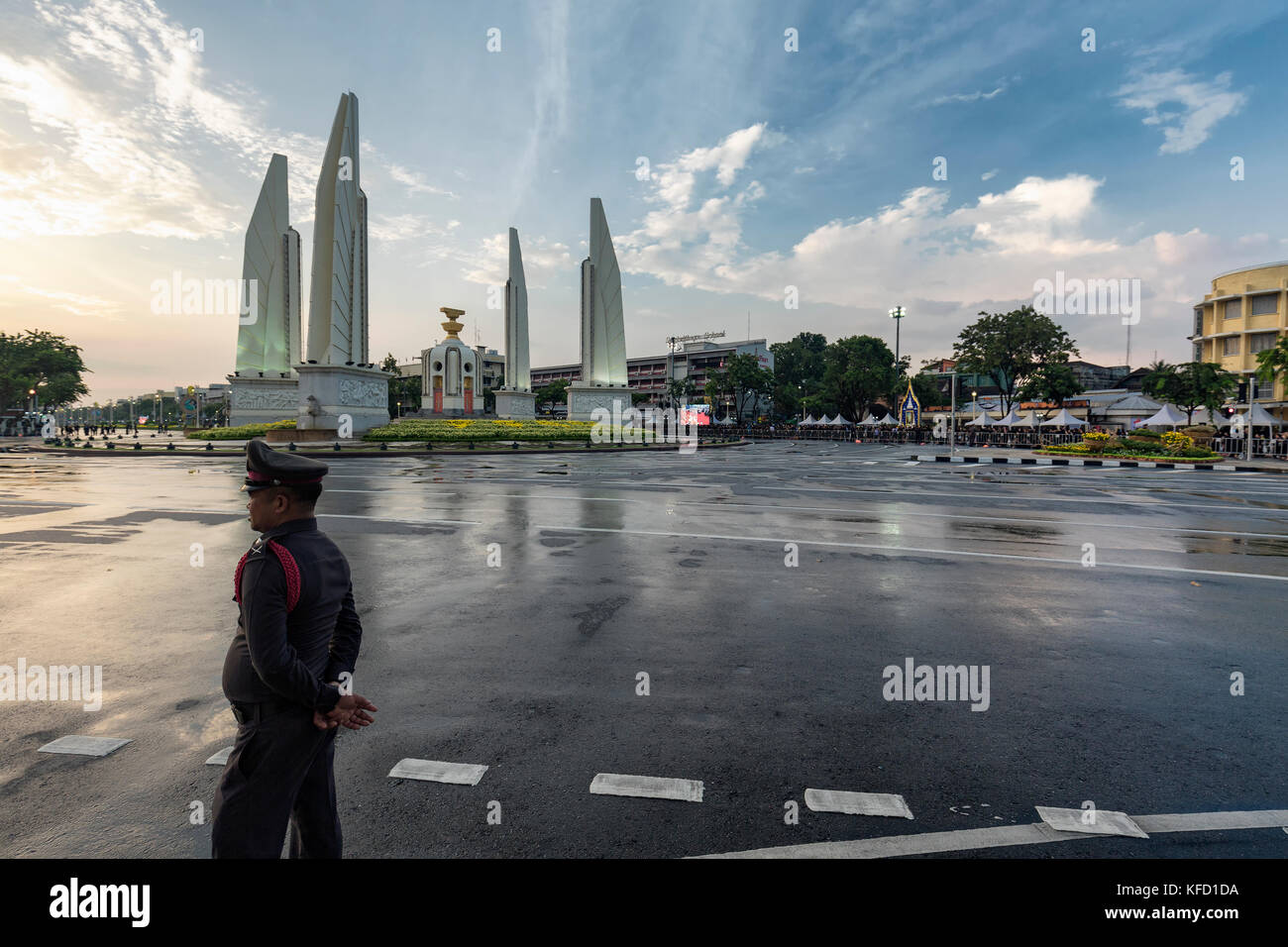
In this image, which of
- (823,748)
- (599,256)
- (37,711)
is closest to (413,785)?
(823,748)

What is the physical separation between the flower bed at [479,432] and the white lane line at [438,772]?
3611 cm

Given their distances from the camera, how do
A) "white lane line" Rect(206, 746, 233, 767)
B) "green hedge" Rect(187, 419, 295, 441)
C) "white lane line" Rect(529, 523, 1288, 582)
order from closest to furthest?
"white lane line" Rect(206, 746, 233, 767)
"white lane line" Rect(529, 523, 1288, 582)
"green hedge" Rect(187, 419, 295, 441)

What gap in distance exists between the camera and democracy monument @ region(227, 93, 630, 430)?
39844 millimetres

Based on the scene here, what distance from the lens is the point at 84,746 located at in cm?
349

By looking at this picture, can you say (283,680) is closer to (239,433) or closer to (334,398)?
(334,398)

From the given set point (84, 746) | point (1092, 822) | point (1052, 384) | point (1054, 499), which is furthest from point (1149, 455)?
point (84, 746)

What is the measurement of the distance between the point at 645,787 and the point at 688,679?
4.71 ft

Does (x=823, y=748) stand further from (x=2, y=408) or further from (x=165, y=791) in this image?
(x=2, y=408)

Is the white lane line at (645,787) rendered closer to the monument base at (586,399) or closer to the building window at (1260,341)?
the monument base at (586,399)

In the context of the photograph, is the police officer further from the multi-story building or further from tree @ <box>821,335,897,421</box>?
the multi-story building

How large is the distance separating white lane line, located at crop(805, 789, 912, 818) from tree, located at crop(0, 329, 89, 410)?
86588 millimetres

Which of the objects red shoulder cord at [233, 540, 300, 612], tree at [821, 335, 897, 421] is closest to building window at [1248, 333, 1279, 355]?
tree at [821, 335, 897, 421]

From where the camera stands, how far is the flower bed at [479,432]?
3762 centimetres

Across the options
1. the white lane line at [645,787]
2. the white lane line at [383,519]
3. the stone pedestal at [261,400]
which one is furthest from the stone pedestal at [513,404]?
the white lane line at [645,787]
